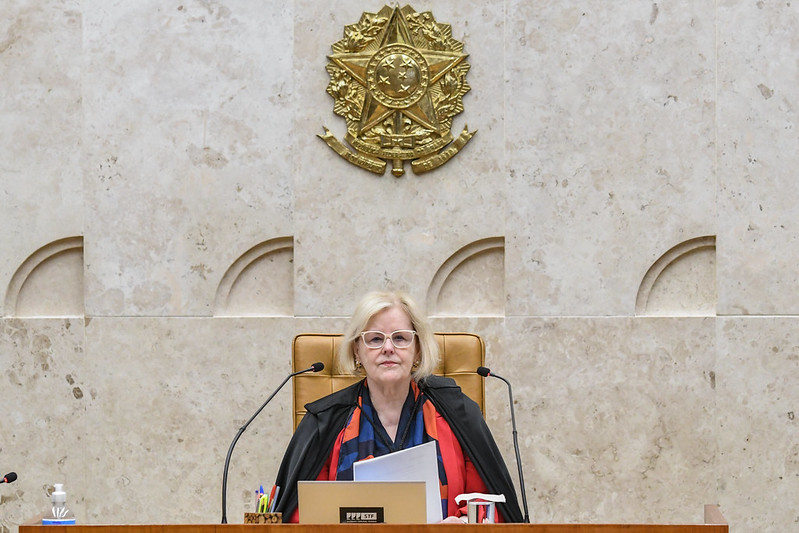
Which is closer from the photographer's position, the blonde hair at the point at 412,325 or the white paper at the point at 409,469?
the white paper at the point at 409,469

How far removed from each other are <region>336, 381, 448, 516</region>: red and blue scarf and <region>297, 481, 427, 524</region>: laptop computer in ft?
2.24

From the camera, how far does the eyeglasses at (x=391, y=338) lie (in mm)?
2834

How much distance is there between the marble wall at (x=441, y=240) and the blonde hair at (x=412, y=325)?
35.6 inches

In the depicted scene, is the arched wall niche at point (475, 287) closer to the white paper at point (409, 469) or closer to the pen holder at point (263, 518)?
the white paper at point (409, 469)

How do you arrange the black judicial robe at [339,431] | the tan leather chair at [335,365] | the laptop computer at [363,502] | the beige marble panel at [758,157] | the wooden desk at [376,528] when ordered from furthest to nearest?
the beige marble panel at [758,157]
the tan leather chair at [335,365]
the black judicial robe at [339,431]
the laptop computer at [363,502]
the wooden desk at [376,528]

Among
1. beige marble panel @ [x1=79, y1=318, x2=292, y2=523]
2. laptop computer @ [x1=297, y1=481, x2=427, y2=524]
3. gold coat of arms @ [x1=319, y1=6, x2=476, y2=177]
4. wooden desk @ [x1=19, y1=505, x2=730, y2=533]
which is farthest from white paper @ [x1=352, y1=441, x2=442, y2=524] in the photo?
gold coat of arms @ [x1=319, y1=6, x2=476, y2=177]

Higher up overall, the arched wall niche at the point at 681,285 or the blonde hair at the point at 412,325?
the arched wall niche at the point at 681,285

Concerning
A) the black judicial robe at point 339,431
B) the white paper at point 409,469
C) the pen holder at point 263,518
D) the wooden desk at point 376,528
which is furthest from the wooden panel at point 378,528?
the black judicial robe at point 339,431

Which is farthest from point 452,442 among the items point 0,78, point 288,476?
point 0,78

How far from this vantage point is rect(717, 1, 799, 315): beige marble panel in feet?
12.2

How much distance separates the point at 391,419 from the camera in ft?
9.40

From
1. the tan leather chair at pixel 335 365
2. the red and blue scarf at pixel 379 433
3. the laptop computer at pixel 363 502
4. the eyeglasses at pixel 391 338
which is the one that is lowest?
the laptop computer at pixel 363 502

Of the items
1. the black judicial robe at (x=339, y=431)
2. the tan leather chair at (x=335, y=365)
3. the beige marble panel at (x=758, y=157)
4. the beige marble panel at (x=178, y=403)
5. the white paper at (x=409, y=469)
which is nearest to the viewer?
the white paper at (x=409, y=469)

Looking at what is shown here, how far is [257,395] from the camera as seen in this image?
3834mm
